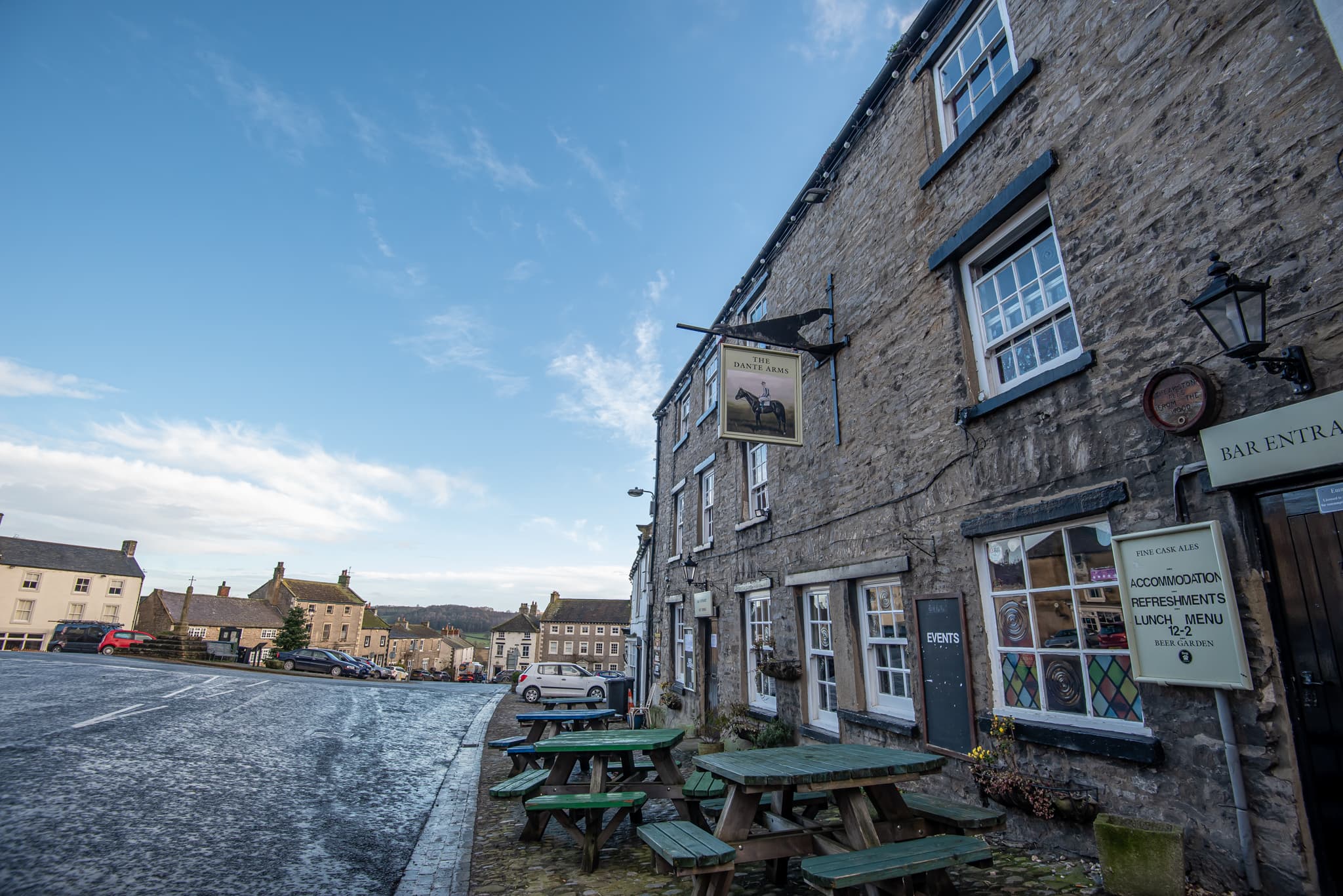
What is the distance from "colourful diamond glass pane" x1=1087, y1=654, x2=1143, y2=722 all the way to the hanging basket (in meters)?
4.72

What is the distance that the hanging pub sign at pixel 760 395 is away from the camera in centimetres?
834

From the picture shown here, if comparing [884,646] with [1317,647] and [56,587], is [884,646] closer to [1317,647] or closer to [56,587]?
[1317,647]

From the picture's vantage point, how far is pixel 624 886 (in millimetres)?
4488

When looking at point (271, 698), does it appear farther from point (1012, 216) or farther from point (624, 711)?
point (1012, 216)

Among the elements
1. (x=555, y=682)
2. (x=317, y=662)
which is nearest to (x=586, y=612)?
(x=317, y=662)

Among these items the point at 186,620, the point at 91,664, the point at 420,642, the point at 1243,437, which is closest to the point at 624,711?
the point at 1243,437

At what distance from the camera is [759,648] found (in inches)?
417

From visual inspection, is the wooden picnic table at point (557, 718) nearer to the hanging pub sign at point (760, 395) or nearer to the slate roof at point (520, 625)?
the hanging pub sign at point (760, 395)

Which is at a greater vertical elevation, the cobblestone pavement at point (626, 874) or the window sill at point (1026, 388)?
the window sill at point (1026, 388)

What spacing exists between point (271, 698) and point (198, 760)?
27.7 ft

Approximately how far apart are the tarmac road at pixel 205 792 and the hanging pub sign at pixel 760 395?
5482 mm

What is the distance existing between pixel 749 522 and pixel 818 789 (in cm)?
754

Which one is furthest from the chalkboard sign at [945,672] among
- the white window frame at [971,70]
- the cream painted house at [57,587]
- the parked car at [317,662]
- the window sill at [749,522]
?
the cream painted house at [57,587]

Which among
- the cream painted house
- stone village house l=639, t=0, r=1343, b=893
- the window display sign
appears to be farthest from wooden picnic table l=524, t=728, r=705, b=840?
the cream painted house
